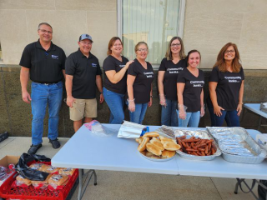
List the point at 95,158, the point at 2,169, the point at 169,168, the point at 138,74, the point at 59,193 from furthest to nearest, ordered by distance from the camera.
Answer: the point at 138,74
the point at 2,169
the point at 59,193
the point at 95,158
the point at 169,168

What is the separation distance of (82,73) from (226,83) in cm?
214

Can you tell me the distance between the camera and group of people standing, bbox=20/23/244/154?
7.89 feet

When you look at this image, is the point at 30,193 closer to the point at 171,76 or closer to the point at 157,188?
the point at 157,188

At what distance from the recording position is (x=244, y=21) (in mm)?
3180

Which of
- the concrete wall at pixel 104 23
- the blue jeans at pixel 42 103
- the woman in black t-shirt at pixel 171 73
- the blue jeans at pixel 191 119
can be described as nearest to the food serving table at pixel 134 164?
the blue jeans at pixel 191 119

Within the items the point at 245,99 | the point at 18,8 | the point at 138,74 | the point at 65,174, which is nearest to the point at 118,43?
the point at 138,74

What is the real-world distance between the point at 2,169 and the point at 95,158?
156cm

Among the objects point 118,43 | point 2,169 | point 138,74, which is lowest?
point 2,169

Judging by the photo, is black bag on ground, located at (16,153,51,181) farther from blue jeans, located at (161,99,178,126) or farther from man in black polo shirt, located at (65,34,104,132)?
blue jeans, located at (161,99,178,126)

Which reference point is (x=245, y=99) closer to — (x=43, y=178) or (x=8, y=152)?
(x=43, y=178)

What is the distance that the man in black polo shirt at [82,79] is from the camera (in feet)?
8.46

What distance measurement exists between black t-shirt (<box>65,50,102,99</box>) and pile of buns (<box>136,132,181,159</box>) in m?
1.56

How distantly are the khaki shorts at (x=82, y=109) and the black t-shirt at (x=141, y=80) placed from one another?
0.85m

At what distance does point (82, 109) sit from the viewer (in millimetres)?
2863
